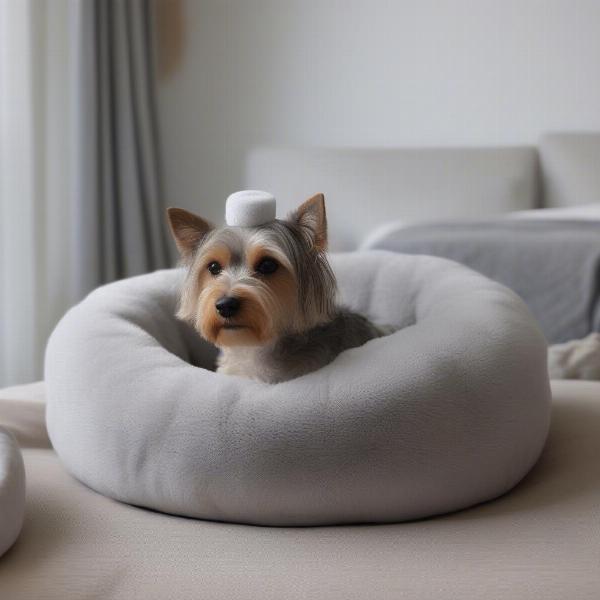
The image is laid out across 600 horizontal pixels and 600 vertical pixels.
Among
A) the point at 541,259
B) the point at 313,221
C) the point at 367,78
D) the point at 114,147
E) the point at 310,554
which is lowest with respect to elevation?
the point at 310,554

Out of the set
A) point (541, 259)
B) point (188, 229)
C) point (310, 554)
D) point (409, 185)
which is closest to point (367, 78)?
point (409, 185)

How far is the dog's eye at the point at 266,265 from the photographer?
62.6 inches

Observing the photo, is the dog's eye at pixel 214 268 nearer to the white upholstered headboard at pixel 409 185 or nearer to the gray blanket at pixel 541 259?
the gray blanket at pixel 541 259

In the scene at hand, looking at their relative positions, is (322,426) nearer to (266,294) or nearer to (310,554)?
(310,554)

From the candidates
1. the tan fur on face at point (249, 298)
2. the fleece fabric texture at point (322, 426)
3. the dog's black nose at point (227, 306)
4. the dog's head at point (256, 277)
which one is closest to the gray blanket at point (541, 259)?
the fleece fabric texture at point (322, 426)

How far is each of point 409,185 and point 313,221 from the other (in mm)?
2074

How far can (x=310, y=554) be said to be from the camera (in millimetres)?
1281

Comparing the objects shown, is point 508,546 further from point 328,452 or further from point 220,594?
point 220,594

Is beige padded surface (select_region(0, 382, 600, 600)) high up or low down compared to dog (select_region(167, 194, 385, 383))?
down

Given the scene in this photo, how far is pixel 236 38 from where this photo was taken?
412 cm

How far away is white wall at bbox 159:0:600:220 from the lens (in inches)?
150

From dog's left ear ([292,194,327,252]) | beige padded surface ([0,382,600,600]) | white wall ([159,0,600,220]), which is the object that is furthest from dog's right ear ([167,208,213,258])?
white wall ([159,0,600,220])

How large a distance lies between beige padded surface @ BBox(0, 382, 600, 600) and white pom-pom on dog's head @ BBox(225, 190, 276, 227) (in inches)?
20.5

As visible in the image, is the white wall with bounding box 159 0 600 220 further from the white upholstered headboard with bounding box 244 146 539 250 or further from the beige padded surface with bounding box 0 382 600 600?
the beige padded surface with bounding box 0 382 600 600
